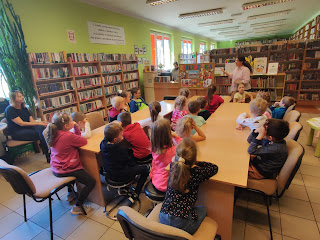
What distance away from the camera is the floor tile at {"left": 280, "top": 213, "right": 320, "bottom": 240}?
1.65m

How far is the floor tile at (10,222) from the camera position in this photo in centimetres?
189

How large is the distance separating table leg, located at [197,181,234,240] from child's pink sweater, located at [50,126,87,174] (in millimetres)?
1278

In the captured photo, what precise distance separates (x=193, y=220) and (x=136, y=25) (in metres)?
6.74

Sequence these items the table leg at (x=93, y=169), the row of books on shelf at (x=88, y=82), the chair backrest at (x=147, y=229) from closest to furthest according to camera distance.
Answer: the chair backrest at (x=147, y=229), the table leg at (x=93, y=169), the row of books on shelf at (x=88, y=82)

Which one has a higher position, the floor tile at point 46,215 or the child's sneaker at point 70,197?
the child's sneaker at point 70,197

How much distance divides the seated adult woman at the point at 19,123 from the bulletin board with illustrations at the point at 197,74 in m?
3.62

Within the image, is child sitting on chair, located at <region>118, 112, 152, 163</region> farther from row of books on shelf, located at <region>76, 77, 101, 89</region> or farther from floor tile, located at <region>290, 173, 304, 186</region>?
row of books on shelf, located at <region>76, 77, 101, 89</region>

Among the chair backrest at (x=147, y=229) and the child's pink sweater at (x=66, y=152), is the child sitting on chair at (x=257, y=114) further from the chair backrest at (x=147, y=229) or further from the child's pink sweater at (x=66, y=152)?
the child's pink sweater at (x=66, y=152)

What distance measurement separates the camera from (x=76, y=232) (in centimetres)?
183

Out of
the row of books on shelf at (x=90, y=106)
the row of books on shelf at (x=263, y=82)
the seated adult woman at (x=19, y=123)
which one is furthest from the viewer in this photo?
the row of books on shelf at (x=263, y=82)

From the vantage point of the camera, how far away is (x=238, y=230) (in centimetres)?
173

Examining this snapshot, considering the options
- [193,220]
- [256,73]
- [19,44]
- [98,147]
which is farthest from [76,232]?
[256,73]

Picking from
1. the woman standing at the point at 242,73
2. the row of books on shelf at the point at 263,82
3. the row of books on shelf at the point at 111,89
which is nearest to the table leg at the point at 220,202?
the woman standing at the point at 242,73

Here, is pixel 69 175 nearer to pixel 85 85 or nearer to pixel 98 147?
pixel 98 147
